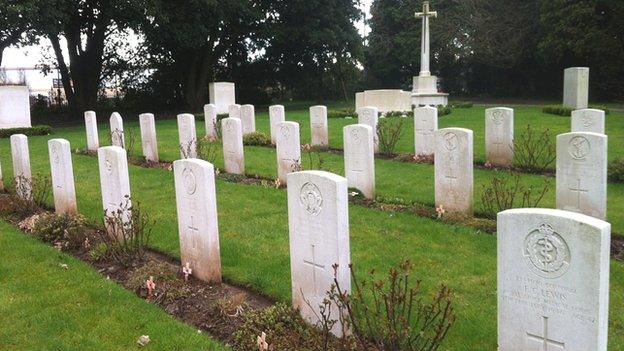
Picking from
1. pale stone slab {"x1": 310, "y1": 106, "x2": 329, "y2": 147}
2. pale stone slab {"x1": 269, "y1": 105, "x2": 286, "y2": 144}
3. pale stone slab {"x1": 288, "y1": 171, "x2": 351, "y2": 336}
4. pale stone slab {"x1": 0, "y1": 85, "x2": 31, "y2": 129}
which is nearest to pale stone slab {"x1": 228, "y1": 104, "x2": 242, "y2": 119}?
pale stone slab {"x1": 269, "y1": 105, "x2": 286, "y2": 144}

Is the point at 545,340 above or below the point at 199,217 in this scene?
below

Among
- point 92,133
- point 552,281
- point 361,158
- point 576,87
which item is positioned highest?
point 576,87

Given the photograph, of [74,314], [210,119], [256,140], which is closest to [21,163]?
[74,314]

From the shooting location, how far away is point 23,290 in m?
5.61

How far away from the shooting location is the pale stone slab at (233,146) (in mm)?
11258

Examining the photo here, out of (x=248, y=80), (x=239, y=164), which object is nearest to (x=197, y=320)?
(x=239, y=164)

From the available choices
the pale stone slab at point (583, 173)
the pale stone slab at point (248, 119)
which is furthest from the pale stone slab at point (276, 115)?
the pale stone slab at point (583, 173)

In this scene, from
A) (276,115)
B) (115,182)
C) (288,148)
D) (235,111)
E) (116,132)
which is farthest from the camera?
(235,111)

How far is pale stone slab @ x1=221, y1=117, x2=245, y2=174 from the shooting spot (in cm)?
1126

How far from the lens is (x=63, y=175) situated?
7949 mm

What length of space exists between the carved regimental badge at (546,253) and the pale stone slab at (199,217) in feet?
9.93

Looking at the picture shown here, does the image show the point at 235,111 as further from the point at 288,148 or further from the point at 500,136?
the point at 500,136

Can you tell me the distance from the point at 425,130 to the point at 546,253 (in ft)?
29.7

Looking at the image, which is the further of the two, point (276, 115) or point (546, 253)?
point (276, 115)
